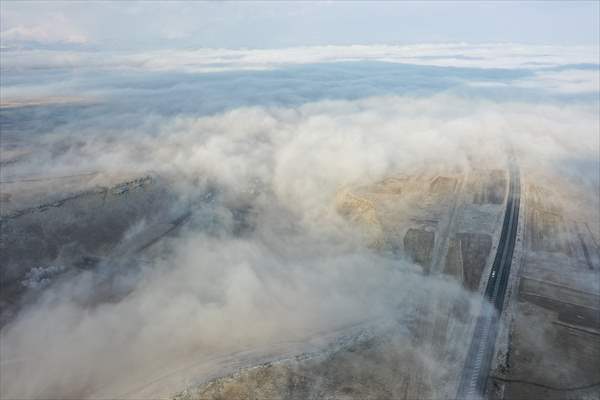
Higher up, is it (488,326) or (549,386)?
(488,326)

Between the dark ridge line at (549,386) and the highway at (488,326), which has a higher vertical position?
the highway at (488,326)

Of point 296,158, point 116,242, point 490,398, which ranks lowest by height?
point 490,398

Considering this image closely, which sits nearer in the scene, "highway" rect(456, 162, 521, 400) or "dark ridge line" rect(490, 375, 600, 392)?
"dark ridge line" rect(490, 375, 600, 392)

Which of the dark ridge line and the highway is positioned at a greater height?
the highway

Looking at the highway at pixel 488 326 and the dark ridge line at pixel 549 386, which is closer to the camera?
the dark ridge line at pixel 549 386

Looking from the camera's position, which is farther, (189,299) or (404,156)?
(404,156)

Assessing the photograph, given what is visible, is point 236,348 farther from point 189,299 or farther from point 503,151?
point 503,151

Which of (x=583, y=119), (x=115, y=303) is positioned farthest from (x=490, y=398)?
(x=583, y=119)

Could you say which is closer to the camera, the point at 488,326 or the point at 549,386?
the point at 549,386
